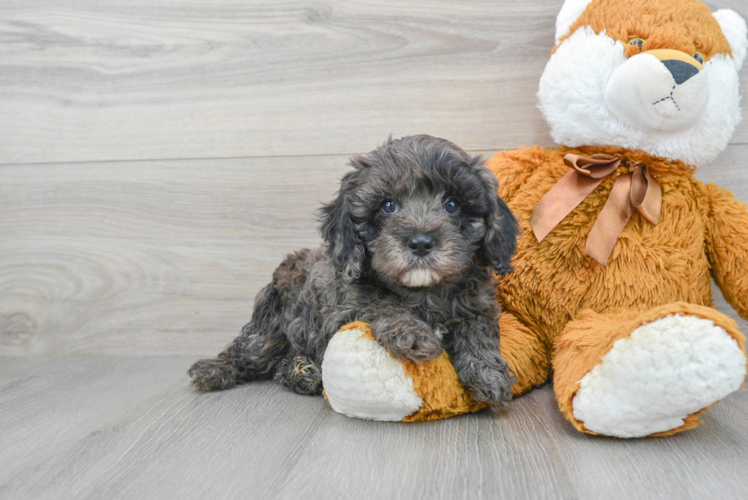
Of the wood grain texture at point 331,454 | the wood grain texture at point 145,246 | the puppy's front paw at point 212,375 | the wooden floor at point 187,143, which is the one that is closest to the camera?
the wood grain texture at point 331,454

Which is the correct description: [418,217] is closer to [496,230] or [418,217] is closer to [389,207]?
[389,207]

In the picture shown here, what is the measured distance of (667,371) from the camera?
116cm

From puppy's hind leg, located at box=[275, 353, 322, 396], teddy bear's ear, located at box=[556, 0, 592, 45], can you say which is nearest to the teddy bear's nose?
teddy bear's ear, located at box=[556, 0, 592, 45]

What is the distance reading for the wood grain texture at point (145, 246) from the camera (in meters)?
2.19

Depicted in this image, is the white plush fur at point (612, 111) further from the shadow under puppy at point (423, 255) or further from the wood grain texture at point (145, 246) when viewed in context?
the wood grain texture at point (145, 246)

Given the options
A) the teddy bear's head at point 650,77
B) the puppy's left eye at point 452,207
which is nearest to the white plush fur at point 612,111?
the teddy bear's head at point 650,77

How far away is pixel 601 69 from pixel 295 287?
108 centimetres

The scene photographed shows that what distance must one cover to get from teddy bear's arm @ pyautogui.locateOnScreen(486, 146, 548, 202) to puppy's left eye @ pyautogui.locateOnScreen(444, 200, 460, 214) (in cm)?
36

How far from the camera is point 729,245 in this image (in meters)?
1.62

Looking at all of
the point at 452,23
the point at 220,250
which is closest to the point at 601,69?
the point at 452,23

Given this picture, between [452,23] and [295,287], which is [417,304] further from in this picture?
[452,23]

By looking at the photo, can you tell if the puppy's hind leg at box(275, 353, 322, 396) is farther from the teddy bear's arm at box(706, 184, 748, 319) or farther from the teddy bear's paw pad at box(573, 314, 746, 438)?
the teddy bear's arm at box(706, 184, 748, 319)

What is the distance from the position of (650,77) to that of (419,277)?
0.82m

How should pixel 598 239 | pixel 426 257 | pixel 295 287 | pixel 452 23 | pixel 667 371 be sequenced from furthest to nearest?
1. pixel 452 23
2. pixel 295 287
3. pixel 598 239
4. pixel 426 257
5. pixel 667 371
